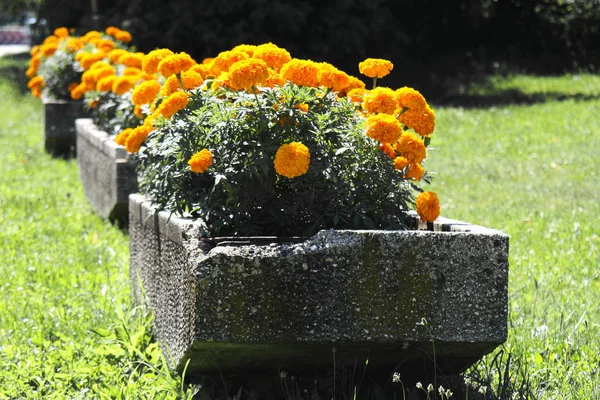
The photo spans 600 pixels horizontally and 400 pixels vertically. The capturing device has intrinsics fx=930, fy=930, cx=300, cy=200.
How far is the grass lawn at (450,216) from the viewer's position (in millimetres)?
3465

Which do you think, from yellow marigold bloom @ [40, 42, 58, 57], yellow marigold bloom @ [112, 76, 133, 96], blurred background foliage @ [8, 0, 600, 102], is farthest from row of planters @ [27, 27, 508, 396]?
blurred background foliage @ [8, 0, 600, 102]

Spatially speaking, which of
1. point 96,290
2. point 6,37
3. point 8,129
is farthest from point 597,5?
point 6,37

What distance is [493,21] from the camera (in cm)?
1788

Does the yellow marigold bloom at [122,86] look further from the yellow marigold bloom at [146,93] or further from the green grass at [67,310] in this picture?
the yellow marigold bloom at [146,93]

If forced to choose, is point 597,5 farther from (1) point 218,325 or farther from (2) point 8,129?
(1) point 218,325

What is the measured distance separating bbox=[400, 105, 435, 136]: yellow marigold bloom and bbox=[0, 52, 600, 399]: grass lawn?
0.27m

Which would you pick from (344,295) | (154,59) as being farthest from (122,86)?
(344,295)

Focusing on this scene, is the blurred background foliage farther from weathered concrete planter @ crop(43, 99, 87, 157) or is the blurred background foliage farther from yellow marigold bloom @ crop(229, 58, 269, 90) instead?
yellow marigold bloom @ crop(229, 58, 269, 90)

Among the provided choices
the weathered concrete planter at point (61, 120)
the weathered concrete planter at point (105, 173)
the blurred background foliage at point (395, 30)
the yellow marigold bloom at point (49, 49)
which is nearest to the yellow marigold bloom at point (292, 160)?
the weathered concrete planter at point (105, 173)

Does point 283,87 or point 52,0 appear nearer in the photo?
point 283,87

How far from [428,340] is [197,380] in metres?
0.83

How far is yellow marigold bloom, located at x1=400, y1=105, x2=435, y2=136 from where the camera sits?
3426 millimetres

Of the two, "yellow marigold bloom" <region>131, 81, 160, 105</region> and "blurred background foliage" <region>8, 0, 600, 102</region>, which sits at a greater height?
"yellow marigold bloom" <region>131, 81, 160, 105</region>

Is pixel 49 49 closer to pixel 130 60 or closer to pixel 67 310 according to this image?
pixel 130 60
